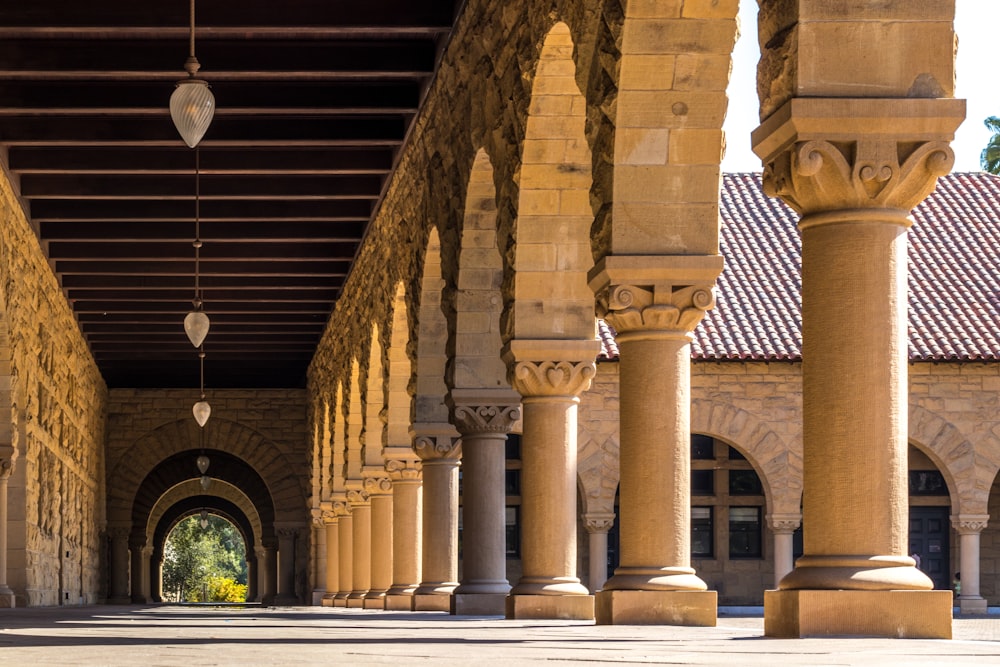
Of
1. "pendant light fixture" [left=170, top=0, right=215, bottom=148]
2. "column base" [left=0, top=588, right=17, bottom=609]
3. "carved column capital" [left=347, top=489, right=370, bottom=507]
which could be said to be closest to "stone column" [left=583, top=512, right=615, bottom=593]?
"carved column capital" [left=347, top=489, right=370, bottom=507]

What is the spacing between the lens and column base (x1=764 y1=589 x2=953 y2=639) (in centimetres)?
661

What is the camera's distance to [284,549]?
126 feet

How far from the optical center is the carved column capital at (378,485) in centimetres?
2243

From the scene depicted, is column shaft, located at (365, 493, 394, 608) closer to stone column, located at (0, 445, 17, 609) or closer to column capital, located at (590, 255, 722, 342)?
stone column, located at (0, 445, 17, 609)

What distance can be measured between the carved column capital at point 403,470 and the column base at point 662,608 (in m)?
10.6

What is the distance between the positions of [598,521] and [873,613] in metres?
20.7

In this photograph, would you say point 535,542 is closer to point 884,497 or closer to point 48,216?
point 884,497

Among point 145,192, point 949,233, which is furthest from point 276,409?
point 145,192

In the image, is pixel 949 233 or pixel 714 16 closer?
pixel 714 16

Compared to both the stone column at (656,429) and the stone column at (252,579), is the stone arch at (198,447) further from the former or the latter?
the stone column at (656,429)

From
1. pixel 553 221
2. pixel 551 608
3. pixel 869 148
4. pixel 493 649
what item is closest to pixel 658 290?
pixel 553 221

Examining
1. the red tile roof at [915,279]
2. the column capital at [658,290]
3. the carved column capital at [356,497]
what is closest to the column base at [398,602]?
the carved column capital at [356,497]

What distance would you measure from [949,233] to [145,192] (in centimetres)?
1608

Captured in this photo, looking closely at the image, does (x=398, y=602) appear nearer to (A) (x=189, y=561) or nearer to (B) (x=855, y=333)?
(B) (x=855, y=333)
